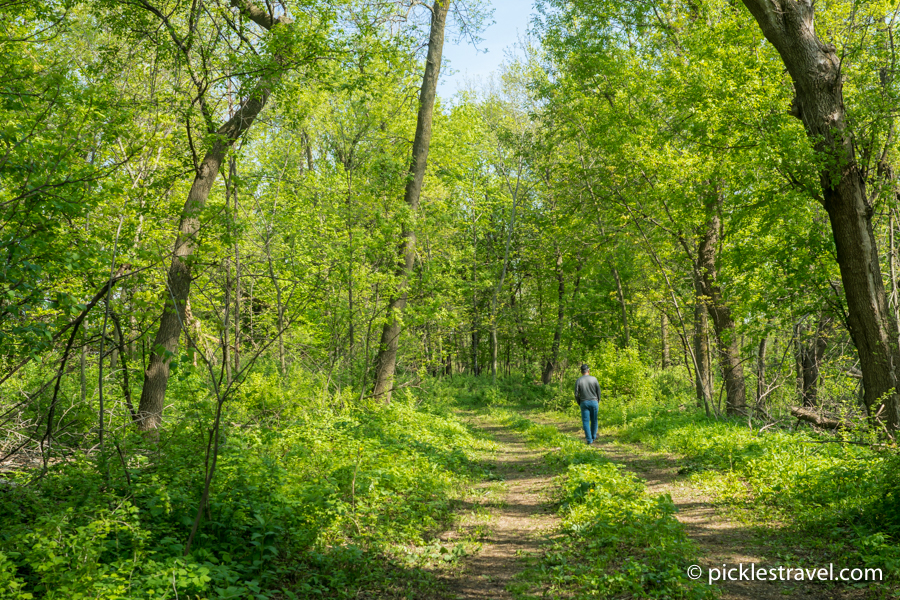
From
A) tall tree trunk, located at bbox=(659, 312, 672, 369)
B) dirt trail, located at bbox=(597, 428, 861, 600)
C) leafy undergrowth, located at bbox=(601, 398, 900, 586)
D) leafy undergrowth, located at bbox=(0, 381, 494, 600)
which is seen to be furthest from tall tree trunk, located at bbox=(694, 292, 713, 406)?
tall tree trunk, located at bbox=(659, 312, 672, 369)

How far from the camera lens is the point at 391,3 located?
13.1 m

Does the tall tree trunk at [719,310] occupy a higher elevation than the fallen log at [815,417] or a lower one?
higher

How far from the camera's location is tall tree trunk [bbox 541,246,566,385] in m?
25.8

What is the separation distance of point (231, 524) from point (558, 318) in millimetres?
22599

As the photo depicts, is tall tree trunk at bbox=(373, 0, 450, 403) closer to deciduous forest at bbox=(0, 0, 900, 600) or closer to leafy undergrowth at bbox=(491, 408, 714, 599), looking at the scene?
deciduous forest at bbox=(0, 0, 900, 600)

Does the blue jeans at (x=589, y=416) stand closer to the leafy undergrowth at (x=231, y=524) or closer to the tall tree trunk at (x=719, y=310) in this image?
the tall tree trunk at (x=719, y=310)

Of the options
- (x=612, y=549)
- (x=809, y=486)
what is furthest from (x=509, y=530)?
(x=809, y=486)

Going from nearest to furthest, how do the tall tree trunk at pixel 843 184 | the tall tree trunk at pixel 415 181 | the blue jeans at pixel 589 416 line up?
the tall tree trunk at pixel 843 184 → the blue jeans at pixel 589 416 → the tall tree trunk at pixel 415 181

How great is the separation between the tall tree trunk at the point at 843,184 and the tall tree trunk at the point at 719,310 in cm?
565

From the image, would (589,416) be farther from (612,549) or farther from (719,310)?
(612,549)

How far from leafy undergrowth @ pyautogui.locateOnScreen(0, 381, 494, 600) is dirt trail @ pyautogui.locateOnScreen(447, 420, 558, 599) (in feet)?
0.95

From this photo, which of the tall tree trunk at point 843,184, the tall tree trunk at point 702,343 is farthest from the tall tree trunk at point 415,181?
the tall tree trunk at point 843,184

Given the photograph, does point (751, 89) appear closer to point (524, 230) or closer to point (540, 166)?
point (540, 166)

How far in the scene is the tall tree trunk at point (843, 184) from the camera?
734 centimetres
